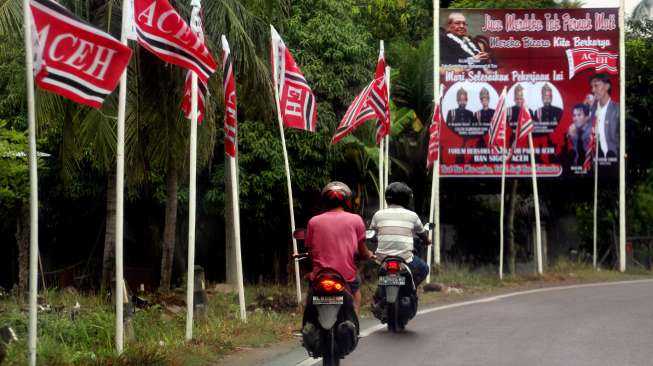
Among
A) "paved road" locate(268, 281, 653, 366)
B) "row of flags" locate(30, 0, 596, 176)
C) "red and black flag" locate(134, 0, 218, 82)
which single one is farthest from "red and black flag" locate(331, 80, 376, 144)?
"red and black flag" locate(134, 0, 218, 82)

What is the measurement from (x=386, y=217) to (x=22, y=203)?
40.7 ft

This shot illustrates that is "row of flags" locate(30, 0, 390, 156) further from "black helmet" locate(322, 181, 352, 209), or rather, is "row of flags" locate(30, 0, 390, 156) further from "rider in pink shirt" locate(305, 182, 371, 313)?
"rider in pink shirt" locate(305, 182, 371, 313)

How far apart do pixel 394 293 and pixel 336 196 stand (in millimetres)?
3003

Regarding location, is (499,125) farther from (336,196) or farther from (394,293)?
(336,196)

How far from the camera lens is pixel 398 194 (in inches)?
518

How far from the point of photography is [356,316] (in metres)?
9.78

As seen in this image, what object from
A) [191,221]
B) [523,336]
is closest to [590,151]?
[523,336]

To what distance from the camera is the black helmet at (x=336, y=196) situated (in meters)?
9.96

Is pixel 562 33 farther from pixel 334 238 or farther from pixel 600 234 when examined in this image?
pixel 334 238

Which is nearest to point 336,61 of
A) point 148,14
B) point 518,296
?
→ point 518,296

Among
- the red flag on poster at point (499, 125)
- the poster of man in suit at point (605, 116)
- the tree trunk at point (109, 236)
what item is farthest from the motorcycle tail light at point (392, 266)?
the poster of man in suit at point (605, 116)

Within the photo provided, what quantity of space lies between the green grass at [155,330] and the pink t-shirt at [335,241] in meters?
1.63

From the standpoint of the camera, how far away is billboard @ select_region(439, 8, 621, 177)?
2742 centimetres

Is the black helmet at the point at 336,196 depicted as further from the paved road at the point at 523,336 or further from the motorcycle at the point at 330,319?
the paved road at the point at 523,336
